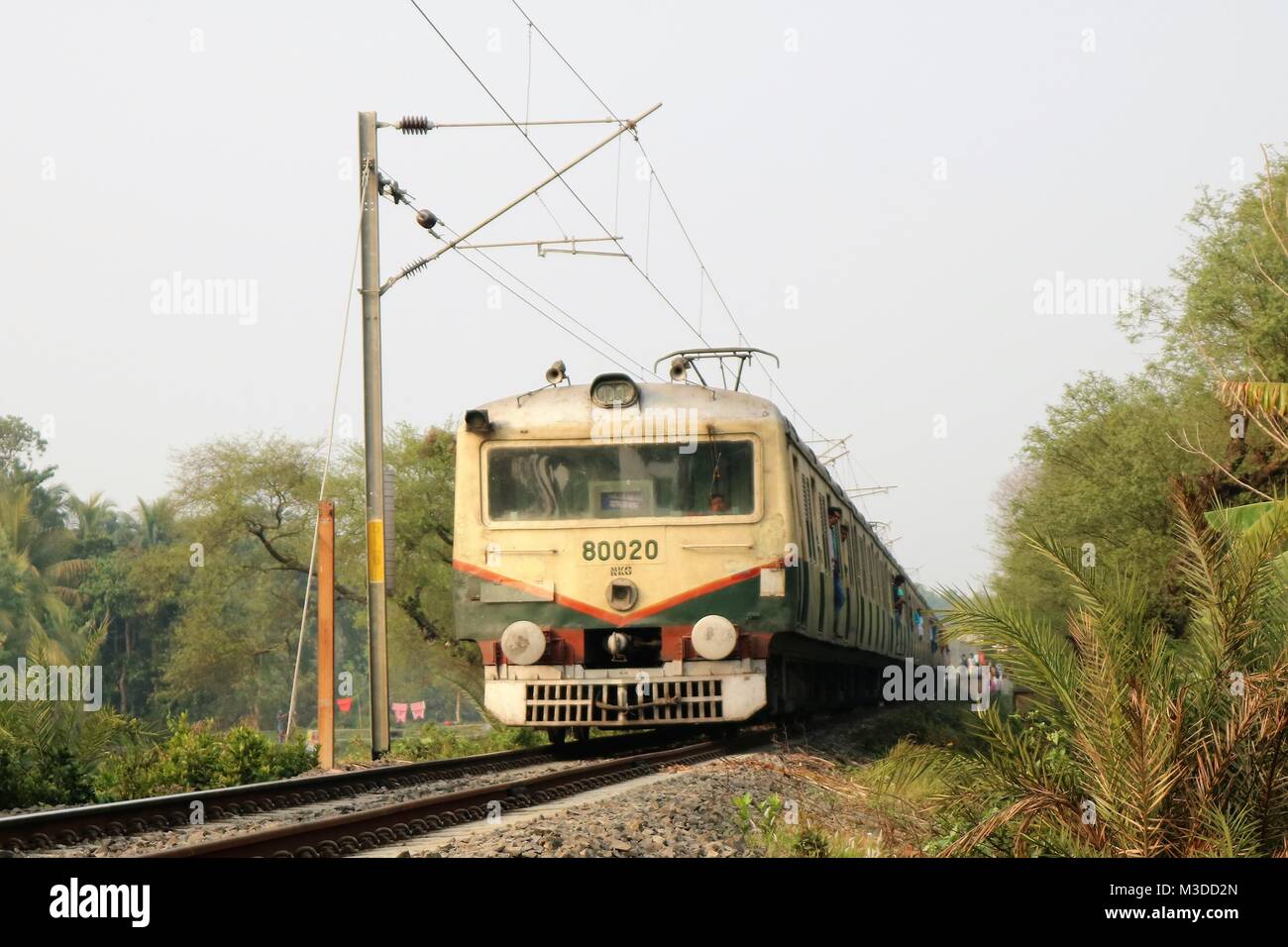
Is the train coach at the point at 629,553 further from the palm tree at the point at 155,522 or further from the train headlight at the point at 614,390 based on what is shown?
the palm tree at the point at 155,522

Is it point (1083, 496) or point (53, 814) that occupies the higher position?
point (1083, 496)

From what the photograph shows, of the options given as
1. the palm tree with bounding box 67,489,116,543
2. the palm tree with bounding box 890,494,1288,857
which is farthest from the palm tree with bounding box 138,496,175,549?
the palm tree with bounding box 890,494,1288,857

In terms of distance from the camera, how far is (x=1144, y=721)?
5.57 meters

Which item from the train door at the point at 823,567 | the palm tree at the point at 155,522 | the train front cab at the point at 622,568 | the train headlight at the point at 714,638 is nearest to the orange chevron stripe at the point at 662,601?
the train front cab at the point at 622,568

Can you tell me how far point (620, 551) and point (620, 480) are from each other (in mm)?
659

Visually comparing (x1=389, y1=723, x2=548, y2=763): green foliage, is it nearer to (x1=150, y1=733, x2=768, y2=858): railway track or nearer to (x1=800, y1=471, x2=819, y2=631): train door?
(x1=800, y1=471, x2=819, y2=631): train door

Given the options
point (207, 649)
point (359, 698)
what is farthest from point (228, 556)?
point (359, 698)

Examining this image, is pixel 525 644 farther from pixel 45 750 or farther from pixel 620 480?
pixel 45 750

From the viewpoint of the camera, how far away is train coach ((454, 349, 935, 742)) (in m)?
12.7

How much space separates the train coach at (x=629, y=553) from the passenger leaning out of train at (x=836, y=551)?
2363mm

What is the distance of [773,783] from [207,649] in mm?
37769

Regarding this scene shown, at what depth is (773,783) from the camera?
9.98m

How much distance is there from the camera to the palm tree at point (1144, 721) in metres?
5.61
